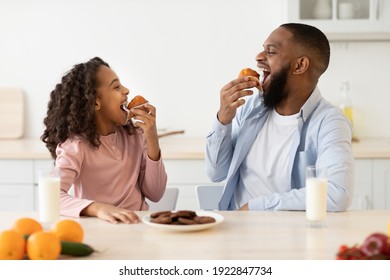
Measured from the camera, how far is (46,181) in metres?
1.63

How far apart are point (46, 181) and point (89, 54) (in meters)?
2.08

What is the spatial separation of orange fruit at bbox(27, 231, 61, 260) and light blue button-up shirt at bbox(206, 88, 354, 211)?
0.83 metres

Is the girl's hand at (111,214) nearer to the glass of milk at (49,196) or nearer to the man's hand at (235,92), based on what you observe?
the glass of milk at (49,196)

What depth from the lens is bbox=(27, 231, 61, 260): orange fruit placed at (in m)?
1.33

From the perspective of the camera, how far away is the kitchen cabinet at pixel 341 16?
325 cm

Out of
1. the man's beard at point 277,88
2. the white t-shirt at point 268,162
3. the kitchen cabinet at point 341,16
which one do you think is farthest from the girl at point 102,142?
the kitchen cabinet at point 341,16

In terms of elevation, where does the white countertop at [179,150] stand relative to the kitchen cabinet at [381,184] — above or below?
above

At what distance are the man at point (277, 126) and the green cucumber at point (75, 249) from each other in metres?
0.84

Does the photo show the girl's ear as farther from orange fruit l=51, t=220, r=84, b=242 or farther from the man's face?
orange fruit l=51, t=220, r=84, b=242

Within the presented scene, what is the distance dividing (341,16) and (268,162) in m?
1.34

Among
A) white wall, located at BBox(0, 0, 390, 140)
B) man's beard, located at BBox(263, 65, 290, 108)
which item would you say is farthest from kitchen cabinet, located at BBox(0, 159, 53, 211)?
man's beard, located at BBox(263, 65, 290, 108)

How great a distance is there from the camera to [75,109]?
213 cm
